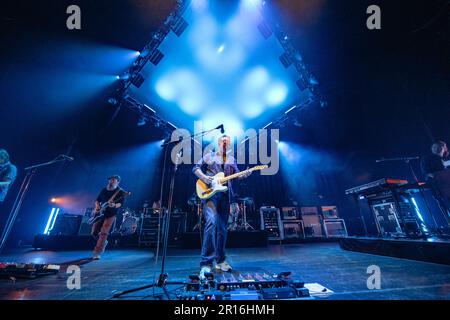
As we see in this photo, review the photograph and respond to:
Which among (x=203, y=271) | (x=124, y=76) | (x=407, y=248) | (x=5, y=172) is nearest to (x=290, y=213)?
(x=407, y=248)

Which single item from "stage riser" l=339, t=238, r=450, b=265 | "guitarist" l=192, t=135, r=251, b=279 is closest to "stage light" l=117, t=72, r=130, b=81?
"guitarist" l=192, t=135, r=251, b=279

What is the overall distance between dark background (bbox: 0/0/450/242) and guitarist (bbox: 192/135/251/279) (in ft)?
13.2

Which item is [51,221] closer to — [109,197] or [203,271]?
[109,197]

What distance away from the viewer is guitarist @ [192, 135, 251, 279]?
2350 millimetres

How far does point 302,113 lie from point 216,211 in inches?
244

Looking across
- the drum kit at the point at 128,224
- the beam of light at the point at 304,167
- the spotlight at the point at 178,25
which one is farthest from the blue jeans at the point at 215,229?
the beam of light at the point at 304,167

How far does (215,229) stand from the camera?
245 cm

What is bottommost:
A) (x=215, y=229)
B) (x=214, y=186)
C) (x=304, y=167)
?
(x=215, y=229)

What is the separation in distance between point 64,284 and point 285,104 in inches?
286

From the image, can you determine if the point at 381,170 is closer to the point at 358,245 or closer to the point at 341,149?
the point at 341,149

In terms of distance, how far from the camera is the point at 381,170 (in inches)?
310

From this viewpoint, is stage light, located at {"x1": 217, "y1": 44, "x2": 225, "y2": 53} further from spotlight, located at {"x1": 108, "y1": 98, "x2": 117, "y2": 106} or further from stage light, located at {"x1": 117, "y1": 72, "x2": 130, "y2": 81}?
spotlight, located at {"x1": 108, "y1": 98, "x2": 117, "y2": 106}
